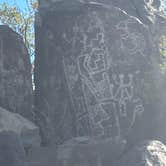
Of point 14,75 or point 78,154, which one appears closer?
point 78,154

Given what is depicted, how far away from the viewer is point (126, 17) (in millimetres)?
11594

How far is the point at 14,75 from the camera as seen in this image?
37.6ft

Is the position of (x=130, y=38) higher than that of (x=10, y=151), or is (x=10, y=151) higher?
(x=130, y=38)

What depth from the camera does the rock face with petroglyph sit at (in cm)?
1098

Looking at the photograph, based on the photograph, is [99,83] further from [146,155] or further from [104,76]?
[146,155]

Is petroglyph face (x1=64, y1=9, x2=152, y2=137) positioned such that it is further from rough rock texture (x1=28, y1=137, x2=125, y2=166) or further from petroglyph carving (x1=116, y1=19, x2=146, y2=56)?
rough rock texture (x1=28, y1=137, x2=125, y2=166)

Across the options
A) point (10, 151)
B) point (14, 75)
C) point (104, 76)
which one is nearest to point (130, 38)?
point (104, 76)

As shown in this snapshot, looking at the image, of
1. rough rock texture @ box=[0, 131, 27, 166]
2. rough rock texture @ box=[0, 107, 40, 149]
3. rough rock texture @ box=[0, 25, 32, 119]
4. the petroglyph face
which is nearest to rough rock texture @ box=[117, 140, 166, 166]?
the petroglyph face

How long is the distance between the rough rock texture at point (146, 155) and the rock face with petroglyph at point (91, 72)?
112cm

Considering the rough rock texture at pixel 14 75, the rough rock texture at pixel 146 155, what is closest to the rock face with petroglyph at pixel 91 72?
the rough rock texture at pixel 14 75

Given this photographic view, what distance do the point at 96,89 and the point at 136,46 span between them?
1289 mm

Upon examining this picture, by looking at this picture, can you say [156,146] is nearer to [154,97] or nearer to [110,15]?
[154,97]

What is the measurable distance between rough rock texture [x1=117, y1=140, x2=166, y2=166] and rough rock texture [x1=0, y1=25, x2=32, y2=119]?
2.90 meters

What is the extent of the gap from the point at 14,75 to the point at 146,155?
146 inches
